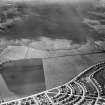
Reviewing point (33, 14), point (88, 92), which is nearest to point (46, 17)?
point (33, 14)

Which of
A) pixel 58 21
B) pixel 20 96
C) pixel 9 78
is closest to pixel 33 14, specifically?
pixel 58 21

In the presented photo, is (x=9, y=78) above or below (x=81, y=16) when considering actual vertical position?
below

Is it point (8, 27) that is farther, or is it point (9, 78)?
point (8, 27)

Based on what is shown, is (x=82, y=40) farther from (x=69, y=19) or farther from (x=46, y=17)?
(x=46, y=17)

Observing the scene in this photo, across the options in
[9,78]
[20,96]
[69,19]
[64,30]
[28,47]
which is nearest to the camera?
[20,96]

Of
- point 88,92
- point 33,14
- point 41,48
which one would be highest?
point 33,14

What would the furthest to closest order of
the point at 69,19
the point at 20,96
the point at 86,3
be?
the point at 86,3
the point at 69,19
the point at 20,96

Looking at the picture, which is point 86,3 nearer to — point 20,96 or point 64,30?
point 64,30
